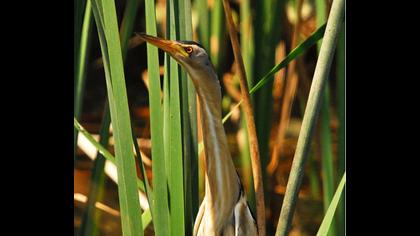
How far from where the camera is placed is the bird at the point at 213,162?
1.24 metres

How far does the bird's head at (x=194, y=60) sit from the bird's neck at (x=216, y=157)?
0.01 meters

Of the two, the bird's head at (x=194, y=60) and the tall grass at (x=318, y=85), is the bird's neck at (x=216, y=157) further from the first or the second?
the tall grass at (x=318, y=85)

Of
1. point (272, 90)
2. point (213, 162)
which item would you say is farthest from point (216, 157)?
point (272, 90)

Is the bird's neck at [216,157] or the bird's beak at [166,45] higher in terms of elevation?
the bird's beak at [166,45]

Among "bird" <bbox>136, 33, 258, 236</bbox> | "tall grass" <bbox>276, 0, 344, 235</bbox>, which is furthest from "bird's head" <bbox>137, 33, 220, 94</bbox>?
"tall grass" <bbox>276, 0, 344, 235</bbox>

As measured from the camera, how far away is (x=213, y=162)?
1.33 m

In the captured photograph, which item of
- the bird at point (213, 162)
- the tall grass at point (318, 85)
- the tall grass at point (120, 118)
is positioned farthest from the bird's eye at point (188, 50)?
the tall grass at point (318, 85)

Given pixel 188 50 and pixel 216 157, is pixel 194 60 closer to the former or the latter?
pixel 188 50

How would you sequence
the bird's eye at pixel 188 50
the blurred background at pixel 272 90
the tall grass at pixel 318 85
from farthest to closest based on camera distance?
the blurred background at pixel 272 90 → the bird's eye at pixel 188 50 → the tall grass at pixel 318 85

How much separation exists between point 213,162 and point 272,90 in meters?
0.20

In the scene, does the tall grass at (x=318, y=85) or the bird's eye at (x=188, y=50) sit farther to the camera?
the bird's eye at (x=188, y=50)

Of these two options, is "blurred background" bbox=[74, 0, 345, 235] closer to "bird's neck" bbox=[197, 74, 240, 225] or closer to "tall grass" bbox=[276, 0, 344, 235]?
"bird's neck" bbox=[197, 74, 240, 225]

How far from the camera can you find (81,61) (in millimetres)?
1437
